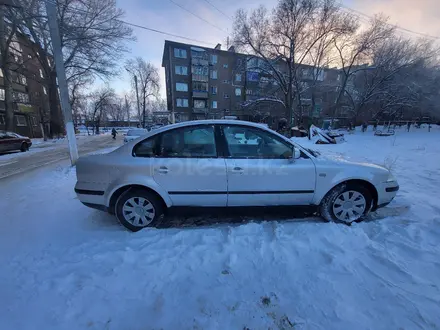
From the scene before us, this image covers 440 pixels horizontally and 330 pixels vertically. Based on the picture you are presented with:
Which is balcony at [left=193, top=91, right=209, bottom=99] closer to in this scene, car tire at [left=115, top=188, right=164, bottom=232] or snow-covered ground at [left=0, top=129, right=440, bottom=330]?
snow-covered ground at [left=0, top=129, right=440, bottom=330]

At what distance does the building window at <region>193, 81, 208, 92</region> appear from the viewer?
3944cm

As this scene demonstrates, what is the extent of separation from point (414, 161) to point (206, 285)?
8.99 m

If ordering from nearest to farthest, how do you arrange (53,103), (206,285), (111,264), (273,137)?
(206,285)
(111,264)
(273,137)
(53,103)

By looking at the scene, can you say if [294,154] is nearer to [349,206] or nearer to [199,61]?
[349,206]

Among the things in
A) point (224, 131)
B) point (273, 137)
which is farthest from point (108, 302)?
point (273, 137)

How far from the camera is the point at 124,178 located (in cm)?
297

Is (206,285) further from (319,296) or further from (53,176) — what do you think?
→ (53,176)

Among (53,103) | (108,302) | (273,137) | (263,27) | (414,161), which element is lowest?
(108,302)

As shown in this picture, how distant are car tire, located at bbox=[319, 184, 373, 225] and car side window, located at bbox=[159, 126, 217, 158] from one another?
75.9 inches

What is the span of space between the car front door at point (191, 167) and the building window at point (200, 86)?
129ft

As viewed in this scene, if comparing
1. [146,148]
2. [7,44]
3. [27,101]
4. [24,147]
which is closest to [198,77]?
[27,101]

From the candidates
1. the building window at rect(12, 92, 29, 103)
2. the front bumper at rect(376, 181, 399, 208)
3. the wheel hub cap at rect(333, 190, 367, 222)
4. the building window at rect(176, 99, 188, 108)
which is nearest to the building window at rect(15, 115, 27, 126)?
the building window at rect(12, 92, 29, 103)

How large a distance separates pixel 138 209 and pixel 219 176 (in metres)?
1.34

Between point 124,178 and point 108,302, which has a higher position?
point 124,178
